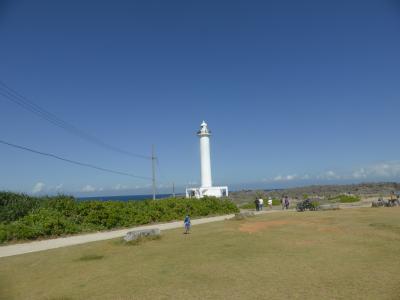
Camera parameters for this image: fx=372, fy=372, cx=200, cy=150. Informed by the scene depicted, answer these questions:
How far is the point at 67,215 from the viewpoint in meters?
24.9

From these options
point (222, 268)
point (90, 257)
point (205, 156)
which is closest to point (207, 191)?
point (205, 156)

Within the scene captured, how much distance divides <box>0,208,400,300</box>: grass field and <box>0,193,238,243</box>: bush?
5.01 meters

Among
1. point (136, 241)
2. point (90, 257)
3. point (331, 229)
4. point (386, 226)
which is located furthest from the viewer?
point (386, 226)

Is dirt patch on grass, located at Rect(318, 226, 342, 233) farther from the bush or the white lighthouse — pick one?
the white lighthouse

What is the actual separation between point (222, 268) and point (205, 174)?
3286 centimetres

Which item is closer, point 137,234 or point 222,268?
point 222,268

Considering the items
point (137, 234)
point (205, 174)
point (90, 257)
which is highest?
point (205, 174)

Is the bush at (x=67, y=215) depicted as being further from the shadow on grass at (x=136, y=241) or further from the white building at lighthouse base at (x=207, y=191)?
the white building at lighthouse base at (x=207, y=191)

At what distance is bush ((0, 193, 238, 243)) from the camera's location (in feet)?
70.2

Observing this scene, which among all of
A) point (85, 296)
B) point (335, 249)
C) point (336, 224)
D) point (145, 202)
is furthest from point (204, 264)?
point (145, 202)

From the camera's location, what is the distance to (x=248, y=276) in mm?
11133

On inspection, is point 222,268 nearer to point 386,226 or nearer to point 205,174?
point 386,226

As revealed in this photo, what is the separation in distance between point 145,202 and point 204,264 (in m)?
18.5

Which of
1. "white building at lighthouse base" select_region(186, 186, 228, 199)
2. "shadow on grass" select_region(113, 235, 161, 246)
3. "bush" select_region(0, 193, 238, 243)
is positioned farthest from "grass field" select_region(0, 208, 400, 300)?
"white building at lighthouse base" select_region(186, 186, 228, 199)
